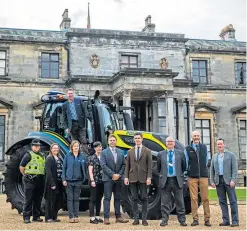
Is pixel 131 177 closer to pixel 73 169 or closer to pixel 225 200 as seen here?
pixel 73 169

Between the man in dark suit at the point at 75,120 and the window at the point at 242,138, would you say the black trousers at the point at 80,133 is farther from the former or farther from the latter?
the window at the point at 242,138

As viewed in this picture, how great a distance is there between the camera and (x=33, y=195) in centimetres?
1010

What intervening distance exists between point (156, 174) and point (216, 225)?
184cm

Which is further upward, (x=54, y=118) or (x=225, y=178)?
(x=54, y=118)

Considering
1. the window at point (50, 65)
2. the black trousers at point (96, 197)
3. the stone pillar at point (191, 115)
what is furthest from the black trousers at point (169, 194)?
the window at point (50, 65)

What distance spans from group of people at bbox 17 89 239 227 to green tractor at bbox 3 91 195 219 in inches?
26.4

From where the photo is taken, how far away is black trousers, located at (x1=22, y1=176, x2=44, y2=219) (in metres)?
9.92

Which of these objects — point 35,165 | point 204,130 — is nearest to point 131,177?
point 35,165

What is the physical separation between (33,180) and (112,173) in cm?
193

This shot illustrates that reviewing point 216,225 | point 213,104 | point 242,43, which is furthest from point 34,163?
point 242,43

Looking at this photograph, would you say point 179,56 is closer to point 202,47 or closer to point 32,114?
point 202,47

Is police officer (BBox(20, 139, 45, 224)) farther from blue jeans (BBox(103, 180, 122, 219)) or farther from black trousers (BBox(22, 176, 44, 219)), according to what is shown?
blue jeans (BBox(103, 180, 122, 219))

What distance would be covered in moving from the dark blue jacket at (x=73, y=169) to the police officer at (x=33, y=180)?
724mm

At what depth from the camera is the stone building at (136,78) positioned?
94.2ft
